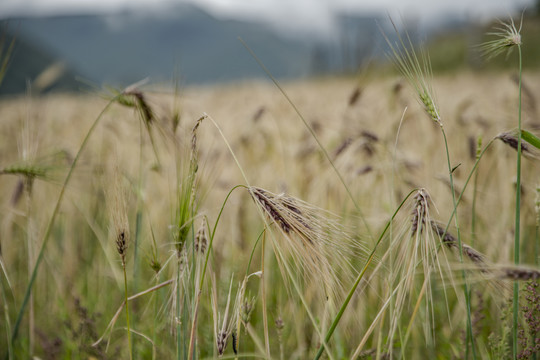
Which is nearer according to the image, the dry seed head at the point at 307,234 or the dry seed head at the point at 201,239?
the dry seed head at the point at 307,234

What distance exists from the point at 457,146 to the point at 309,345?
6.17 ft

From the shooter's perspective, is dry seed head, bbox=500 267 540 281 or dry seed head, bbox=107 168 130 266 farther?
dry seed head, bbox=107 168 130 266

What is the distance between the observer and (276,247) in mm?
581

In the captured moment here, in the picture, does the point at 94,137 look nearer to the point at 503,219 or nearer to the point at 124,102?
the point at 124,102

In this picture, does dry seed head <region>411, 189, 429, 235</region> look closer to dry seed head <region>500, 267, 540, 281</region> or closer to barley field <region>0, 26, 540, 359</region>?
barley field <region>0, 26, 540, 359</region>

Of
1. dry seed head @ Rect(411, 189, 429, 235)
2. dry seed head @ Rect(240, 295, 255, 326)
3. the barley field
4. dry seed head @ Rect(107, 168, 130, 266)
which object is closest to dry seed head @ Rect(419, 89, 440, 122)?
the barley field

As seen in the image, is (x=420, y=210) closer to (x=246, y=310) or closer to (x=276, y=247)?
(x=276, y=247)

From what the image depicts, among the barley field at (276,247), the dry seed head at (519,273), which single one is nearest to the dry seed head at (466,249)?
the barley field at (276,247)

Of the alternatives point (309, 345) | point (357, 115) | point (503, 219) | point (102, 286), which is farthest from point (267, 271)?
point (357, 115)

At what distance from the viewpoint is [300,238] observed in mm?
621

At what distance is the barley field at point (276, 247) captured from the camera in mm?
629

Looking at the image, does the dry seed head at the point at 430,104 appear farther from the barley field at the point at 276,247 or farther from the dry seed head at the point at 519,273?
the dry seed head at the point at 519,273

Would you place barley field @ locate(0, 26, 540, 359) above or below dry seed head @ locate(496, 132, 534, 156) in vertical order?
below

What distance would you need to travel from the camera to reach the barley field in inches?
24.8
